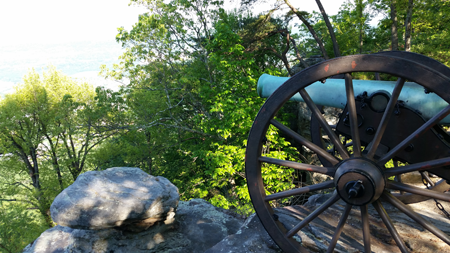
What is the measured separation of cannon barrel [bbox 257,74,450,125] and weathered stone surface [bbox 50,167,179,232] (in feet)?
8.44

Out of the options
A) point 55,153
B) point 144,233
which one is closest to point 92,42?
point 55,153

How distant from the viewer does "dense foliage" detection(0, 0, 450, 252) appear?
30.8ft

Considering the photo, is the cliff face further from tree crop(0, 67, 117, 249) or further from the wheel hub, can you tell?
tree crop(0, 67, 117, 249)

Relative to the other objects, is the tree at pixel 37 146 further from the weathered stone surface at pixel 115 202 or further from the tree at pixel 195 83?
the weathered stone surface at pixel 115 202

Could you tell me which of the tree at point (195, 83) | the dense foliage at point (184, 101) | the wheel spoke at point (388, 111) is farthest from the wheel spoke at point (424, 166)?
the tree at point (195, 83)

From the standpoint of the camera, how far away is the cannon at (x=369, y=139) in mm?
1590

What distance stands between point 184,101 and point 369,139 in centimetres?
1225

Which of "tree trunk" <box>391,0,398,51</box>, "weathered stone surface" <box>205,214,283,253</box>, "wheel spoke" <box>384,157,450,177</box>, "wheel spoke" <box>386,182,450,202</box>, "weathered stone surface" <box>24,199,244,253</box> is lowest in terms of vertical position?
"weathered stone surface" <box>24,199,244,253</box>

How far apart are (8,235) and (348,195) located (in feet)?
56.7

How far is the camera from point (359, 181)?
1719mm

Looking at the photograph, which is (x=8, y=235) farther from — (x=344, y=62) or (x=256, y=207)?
(x=344, y=62)

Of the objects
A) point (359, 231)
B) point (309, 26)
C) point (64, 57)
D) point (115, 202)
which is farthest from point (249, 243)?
point (64, 57)

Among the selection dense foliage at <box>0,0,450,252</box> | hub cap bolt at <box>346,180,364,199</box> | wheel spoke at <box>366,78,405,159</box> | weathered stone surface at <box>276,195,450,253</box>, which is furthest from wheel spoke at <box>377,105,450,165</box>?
dense foliage at <box>0,0,450,252</box>

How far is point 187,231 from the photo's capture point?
177 inches
